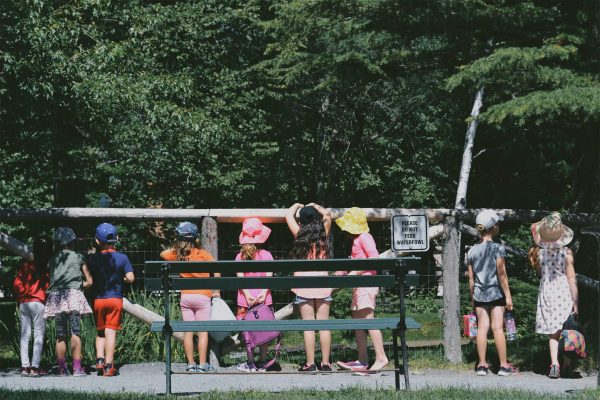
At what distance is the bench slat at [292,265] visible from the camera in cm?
823

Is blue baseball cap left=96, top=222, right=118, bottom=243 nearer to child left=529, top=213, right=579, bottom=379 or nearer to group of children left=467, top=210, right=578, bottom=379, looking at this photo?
group of children left=467, top=210, right=578, bottom=379

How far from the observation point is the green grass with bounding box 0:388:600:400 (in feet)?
25.2

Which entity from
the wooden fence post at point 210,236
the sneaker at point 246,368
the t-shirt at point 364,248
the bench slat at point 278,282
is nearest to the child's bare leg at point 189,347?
the sneaker at point 246,368

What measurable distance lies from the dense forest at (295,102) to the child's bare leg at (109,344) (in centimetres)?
319

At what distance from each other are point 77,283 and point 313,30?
596cm

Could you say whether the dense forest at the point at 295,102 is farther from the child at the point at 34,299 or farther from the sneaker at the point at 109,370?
the sneaker at the point at 109,370

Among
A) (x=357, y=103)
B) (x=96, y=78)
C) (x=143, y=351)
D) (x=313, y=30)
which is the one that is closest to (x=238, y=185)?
(x=357, y=103)

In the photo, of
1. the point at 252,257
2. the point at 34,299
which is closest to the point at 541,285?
→ the point at 252,257

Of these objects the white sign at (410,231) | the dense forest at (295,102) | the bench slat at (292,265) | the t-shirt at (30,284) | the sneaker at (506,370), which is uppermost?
the dense forest at (295,102)

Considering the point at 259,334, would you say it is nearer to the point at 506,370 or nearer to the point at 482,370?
the point at 482,370

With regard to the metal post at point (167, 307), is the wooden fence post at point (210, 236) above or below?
above

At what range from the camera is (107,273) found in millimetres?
10820

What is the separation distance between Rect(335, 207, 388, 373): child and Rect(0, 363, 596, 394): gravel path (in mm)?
193

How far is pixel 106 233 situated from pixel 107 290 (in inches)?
23.2
